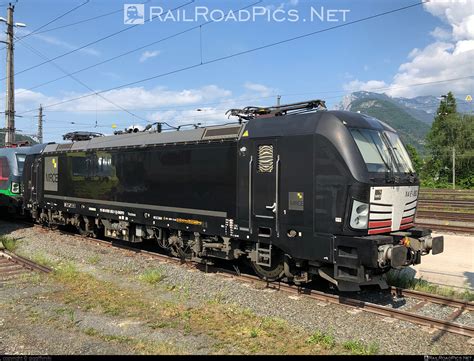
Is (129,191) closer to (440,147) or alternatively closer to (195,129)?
(195,129)

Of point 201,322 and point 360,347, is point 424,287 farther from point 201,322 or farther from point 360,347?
point 201,322

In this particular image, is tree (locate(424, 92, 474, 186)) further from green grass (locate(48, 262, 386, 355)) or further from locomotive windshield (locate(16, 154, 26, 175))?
green grass (locate(48, 262, 386, 355))

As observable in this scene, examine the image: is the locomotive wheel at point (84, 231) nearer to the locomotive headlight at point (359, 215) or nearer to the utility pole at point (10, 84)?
the utility pole at point (10, 84)

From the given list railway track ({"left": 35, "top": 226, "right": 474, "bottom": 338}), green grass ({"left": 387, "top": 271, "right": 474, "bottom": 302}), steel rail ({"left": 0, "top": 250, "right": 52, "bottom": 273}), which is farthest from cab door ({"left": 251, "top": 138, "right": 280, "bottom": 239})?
steel rail ({"left": 0, "top": 250, "right": 52, "bottom": 273})

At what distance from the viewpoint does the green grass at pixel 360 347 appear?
19.4ft

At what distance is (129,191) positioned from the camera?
12.6 m

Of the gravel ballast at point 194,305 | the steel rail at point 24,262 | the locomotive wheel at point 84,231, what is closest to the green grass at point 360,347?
the gravel ballast at point 194,305

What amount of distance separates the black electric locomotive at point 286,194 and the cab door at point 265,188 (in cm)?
2

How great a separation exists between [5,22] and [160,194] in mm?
17984

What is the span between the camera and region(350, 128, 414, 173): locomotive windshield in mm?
7902

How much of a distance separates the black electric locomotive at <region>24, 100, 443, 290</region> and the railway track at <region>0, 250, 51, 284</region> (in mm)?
2784

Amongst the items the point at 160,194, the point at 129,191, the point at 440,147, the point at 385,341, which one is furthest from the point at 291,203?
the point at 440,147

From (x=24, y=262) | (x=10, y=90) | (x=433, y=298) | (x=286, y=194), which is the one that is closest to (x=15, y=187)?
(x=10, y=90)

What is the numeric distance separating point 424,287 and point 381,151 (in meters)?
3.17
